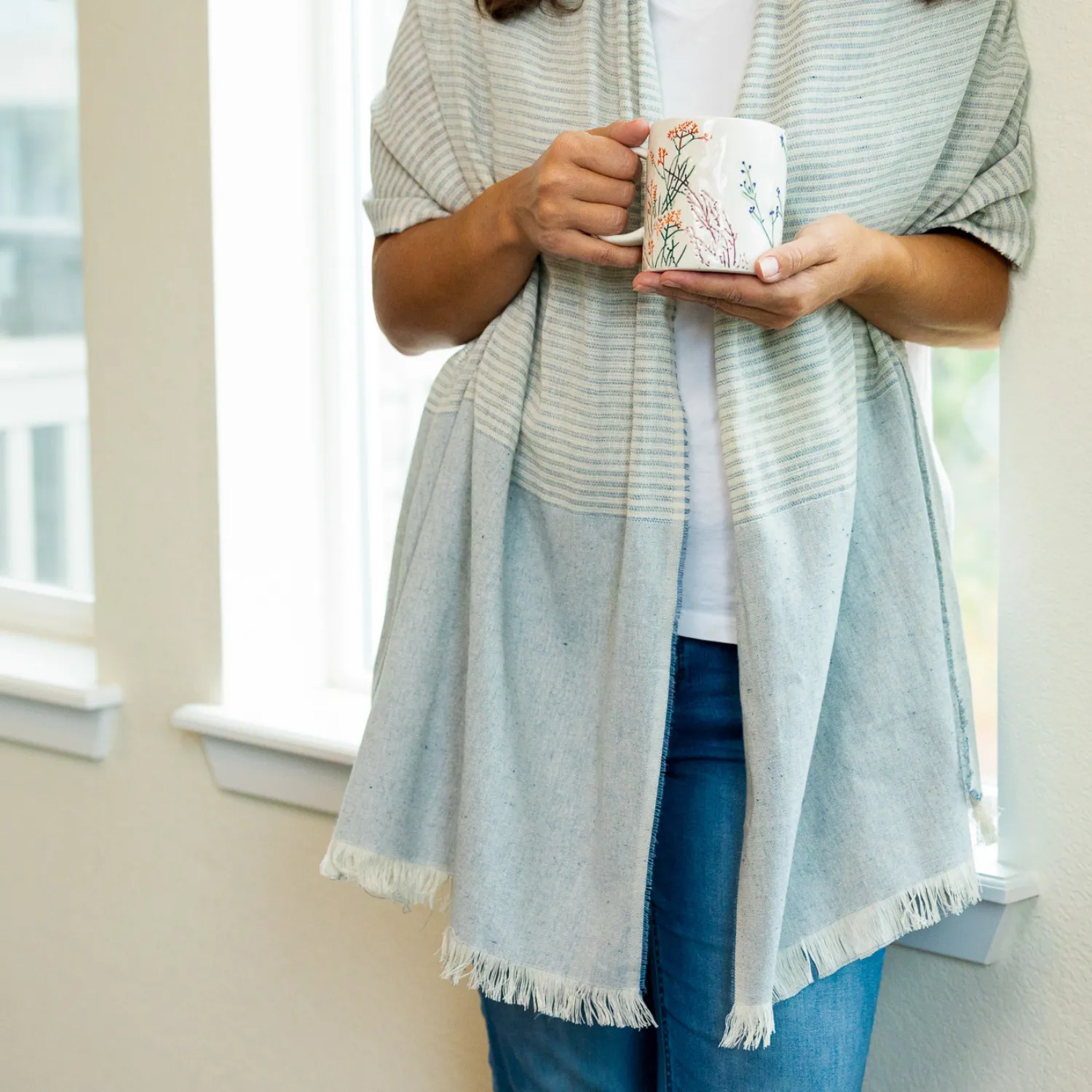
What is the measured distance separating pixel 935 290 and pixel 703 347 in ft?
0.52

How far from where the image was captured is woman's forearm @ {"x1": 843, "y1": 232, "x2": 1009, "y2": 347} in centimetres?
83

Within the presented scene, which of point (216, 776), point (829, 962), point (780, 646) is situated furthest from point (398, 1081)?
point (780, 646)

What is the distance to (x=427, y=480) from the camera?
98cm

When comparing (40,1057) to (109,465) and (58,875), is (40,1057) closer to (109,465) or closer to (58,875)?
(58,875)

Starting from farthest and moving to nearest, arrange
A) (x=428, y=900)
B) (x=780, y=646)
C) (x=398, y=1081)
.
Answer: (x=398, y=1081) < (x=428, y=900) < (x=780, y=646)

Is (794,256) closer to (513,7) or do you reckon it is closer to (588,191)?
(588,191)

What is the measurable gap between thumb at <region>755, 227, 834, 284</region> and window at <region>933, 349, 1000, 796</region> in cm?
41

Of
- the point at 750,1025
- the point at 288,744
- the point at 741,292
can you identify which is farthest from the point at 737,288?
the point at 288,744

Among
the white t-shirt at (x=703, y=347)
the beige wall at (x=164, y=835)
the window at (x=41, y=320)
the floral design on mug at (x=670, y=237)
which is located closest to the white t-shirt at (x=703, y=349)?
the white t-shirt at (x=703, y=347)

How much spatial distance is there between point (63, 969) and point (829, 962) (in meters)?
1.23

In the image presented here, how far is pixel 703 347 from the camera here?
876mm

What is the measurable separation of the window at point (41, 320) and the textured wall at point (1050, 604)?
4.54ft

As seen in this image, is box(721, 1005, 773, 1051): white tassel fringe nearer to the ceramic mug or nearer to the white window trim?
the ceramic mug

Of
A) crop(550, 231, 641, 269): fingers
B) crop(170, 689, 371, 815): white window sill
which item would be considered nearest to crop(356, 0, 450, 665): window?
crop(170, 689, 371, 815): white window sill
